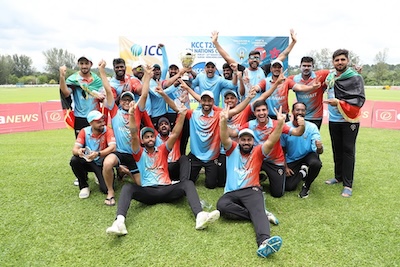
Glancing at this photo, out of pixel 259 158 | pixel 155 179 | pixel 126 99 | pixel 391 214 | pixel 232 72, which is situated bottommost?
pixel 391 214

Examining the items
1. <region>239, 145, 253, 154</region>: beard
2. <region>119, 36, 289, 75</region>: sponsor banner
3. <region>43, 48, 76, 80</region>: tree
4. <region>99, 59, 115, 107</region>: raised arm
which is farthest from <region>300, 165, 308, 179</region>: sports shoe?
<region>43, 48, 76, 80</region>: tree

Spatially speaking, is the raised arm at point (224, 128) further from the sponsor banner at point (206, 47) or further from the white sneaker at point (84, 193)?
the sponsor banner at point (206, 47)

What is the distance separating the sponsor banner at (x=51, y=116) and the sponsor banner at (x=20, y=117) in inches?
7.4

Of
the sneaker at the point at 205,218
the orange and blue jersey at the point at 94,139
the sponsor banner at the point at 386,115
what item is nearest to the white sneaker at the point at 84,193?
the orange and blue jersey at the point at 94,139

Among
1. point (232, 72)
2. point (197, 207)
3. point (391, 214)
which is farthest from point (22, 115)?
point (391, 214)

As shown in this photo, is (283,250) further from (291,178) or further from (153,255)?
(291,178)

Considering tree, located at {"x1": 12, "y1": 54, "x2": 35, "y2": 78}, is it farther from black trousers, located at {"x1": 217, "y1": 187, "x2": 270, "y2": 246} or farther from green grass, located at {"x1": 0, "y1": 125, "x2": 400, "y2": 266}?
black trousers, located at {"x1": 217, "y1": 187, "x2": 270, "y2": 246}

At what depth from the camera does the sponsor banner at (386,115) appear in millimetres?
11797

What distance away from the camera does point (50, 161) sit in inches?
283

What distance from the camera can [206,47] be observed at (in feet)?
40.4

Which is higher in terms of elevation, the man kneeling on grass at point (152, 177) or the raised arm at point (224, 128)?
the raised arm at point (224, 128)

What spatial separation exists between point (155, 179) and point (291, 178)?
7.83 feet

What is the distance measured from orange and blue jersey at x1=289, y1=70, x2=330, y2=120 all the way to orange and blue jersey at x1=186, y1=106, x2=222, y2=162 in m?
1.58

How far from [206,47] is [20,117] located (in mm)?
8098
